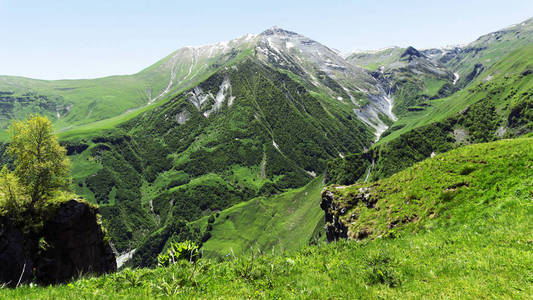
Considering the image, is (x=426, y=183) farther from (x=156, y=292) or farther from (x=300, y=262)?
(x=156, y=292)

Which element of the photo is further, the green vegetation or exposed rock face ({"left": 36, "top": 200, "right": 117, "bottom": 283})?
exposed rock face ({"left": 36, "top": 200, "right": 117, "bottom": 283})

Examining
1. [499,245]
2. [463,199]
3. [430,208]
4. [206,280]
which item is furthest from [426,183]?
[206,280]

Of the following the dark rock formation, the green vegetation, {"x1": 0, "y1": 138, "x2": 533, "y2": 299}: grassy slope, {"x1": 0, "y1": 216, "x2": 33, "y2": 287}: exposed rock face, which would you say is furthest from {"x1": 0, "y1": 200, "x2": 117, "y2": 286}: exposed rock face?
the dark rock formation

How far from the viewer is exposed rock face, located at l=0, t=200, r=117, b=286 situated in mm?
29359

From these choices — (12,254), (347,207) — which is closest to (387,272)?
(347,207)

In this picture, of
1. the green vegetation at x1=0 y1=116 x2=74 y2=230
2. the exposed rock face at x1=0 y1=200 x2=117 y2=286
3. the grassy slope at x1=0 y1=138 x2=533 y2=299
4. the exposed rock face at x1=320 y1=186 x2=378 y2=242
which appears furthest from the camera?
the exposed rock face at x1=320 y1=186 x2=378 y2=242

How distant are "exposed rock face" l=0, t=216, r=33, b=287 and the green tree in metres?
5.06

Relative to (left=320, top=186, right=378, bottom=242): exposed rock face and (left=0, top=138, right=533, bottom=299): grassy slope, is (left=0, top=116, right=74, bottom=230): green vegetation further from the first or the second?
(left=320, top=186, right=378, bottom=242): exposed rock face

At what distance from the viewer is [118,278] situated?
12406mm

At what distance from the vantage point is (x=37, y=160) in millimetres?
37219

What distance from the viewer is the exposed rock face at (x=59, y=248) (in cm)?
2936

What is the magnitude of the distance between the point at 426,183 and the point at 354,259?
23152 mm

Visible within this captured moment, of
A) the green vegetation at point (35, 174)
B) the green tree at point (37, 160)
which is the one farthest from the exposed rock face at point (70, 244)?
the green tree at point (37, 160)

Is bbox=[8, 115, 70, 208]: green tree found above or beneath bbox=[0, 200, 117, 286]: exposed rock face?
above
